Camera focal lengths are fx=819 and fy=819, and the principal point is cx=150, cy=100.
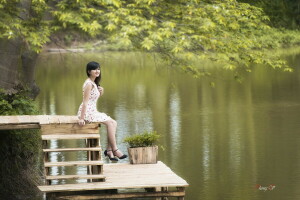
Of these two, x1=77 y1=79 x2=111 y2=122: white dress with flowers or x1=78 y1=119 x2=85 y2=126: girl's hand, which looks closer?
x1=78 y1=119 x2=85 y2=126: girl's hand

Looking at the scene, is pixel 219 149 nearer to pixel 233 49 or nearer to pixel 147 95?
pixel 233 49

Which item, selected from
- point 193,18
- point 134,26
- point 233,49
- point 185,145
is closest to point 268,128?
point 185,145

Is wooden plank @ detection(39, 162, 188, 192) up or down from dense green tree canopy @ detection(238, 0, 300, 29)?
down

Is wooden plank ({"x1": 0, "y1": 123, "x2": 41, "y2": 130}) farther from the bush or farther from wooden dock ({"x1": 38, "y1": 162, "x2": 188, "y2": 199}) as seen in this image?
the bush

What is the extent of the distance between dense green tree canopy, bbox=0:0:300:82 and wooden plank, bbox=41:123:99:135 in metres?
3.12

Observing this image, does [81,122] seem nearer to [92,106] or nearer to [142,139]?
[92,106]

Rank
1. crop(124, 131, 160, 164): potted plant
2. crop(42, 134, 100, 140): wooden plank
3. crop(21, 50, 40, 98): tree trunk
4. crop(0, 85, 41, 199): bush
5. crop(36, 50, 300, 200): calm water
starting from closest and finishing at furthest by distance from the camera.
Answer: crop(42, 134, 100, 140): wooden plank, crop(124, 131, 160, 164): potted plant, crop(0, 85, 41, 199): bush, crop(36, 50, 300, 200): calm water, crop(21, 50, 40, 98): tree trunk

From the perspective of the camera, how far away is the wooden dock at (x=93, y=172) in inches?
440

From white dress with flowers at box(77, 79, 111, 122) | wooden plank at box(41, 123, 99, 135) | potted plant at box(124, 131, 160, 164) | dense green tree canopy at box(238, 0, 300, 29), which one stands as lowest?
potted plant at box(124, 131, 160, 164)

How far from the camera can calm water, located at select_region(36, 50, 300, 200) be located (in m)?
16.0

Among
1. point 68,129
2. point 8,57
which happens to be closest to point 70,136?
point 68,129

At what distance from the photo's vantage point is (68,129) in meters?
12.0

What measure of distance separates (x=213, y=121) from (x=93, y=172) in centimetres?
1306

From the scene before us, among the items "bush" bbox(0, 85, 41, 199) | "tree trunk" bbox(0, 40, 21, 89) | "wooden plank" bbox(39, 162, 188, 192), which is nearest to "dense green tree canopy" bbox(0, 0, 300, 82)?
"tree trunk" bbox(0, 40, 21, 89)
